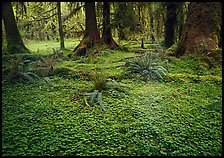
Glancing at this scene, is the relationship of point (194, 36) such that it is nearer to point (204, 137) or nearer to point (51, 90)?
point (204, 137)

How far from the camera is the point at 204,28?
20.5 feet

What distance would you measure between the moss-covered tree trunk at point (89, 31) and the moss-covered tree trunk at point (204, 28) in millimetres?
4672

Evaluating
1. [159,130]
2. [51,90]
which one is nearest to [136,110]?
[159,130]

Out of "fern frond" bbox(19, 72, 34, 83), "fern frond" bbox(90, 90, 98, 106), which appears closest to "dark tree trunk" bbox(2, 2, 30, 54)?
"fern frond" bbox(19, 72, 34, 83)

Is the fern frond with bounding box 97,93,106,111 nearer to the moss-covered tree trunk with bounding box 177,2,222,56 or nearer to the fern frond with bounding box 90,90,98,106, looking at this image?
the fern frond with bounding box 90,90,98,106

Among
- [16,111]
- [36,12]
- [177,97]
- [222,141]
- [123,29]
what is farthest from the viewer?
[36,12]

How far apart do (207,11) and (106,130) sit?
5.03 metres

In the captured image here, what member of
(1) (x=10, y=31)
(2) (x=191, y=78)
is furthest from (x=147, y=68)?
(1) (x=10, y=31)

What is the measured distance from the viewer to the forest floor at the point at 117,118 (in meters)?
2.93

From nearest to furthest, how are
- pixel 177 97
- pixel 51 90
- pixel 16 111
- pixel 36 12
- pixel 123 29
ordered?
pixel 16 111
pixel 177 97
pixel 51 90
pixel 123 29
pixel 36 12

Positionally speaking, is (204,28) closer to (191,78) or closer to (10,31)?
(191,78)

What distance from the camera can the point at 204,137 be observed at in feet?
10.3

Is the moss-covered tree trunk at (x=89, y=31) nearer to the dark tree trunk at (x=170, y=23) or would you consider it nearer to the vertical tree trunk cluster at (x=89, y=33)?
the vertical tree trunk cluster at (x=89, y=33)

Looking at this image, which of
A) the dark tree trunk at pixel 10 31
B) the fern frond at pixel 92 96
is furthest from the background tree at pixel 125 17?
the fern frond at pixel 92 96
